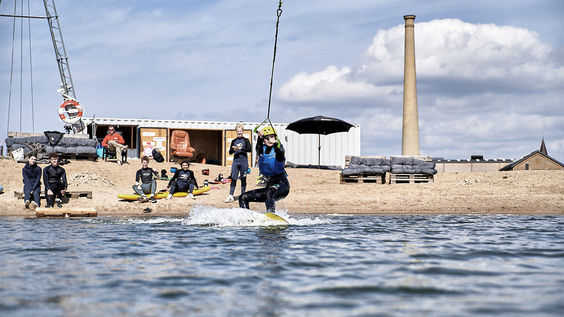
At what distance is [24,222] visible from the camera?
12.7m

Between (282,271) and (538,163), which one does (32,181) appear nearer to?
(282,271)

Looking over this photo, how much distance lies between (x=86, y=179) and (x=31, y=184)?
431 cm

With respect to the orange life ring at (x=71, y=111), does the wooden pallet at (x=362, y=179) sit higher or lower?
lower

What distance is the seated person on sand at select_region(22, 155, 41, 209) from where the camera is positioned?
1566 cm

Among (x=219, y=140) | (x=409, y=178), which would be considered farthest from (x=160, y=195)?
(x=219, y=140)

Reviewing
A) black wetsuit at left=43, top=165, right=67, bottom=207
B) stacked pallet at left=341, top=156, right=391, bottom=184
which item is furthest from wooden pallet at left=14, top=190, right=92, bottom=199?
stacked pallet at left=341, top=156, right=391, bottom=184

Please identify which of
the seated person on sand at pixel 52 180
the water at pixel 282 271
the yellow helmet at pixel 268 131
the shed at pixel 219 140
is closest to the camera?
the water at pixel 282 271

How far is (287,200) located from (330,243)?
9.27 meters

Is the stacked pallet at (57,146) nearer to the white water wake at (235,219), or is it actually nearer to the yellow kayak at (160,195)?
the yellow kayak at (160,195)

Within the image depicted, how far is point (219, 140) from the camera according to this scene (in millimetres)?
36594

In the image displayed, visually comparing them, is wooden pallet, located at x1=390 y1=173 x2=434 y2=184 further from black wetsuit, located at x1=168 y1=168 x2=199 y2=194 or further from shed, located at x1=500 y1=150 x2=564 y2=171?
shed, located at x1=500 y1=150 x2=564 y2=171

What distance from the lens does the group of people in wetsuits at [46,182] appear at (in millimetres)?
15539

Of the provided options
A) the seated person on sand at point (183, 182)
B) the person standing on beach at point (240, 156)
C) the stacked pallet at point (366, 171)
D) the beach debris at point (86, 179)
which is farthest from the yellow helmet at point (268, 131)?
the stacked pallet at point (366, 171)

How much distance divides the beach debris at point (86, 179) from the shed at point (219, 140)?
9.80 meters
